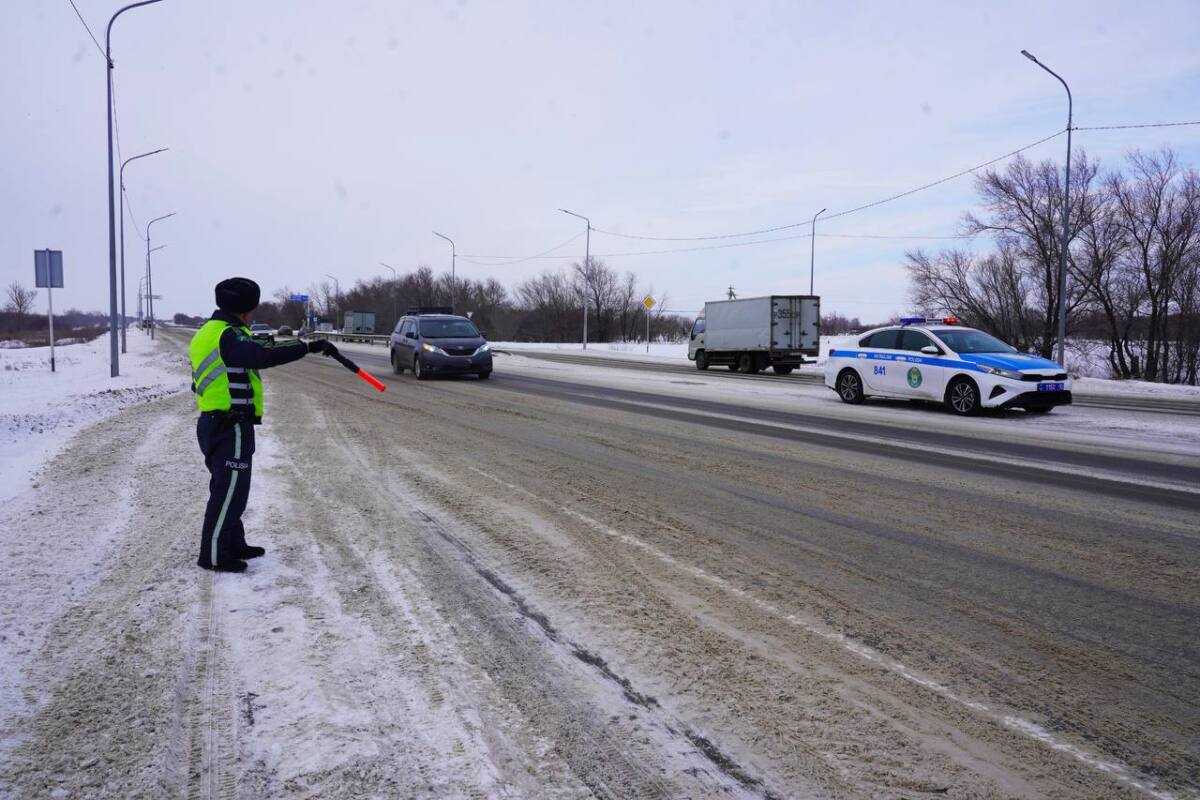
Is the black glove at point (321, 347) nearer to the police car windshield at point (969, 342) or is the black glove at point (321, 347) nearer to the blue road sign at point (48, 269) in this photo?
the police car windshield at point (969, 342)

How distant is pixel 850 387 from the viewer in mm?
16500

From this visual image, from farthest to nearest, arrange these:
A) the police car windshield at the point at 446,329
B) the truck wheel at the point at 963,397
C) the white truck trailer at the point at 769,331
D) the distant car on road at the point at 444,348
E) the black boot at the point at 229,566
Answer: the white truck trailer at the point at 769,331 → the police car windshield at the point at 446,329 → the distant car on road at the point at 444,348 → the truck wheel at the point at 963,397 → the black boot at the point at 229,566

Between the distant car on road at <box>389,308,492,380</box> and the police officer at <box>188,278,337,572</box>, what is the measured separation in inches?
601

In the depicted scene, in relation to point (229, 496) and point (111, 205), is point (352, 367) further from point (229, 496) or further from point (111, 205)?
point (111, 205)

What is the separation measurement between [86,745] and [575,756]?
1714mm

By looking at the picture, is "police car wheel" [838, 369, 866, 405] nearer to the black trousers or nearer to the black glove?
the black glove

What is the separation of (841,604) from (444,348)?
17.0 metres

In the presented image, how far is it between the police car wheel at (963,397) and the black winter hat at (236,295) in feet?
41.2

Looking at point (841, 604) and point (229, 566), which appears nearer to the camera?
point (841, 604)

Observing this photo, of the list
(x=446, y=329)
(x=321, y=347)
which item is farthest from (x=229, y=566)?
(x=446, y=329)

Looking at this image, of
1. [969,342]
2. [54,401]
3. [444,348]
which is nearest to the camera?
[969,342]

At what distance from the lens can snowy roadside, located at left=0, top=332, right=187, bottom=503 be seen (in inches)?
336

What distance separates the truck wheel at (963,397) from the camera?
13.9 m

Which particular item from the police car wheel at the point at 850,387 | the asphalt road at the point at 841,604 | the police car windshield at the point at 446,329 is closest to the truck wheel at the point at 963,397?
the police car wheel at the point at 850,387
